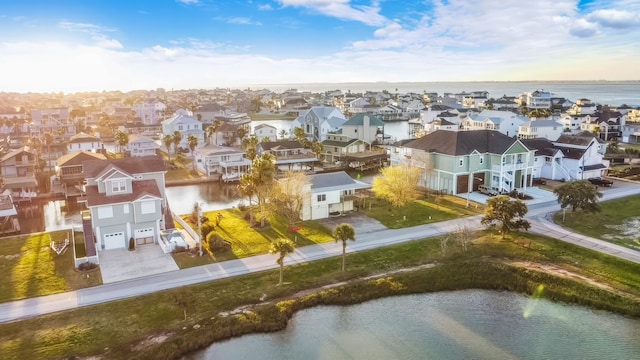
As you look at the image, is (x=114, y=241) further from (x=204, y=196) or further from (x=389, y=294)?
(x=389, y=294)

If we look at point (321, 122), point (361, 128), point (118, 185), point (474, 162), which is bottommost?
point (474, 162)

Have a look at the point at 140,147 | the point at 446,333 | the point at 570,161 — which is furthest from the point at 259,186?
the point at 140,147

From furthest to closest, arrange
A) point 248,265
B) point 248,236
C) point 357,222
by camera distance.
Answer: point 357,222
point 248,236
point 248,265

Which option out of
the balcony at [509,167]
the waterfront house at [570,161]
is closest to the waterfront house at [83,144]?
the balcony at [509,167]

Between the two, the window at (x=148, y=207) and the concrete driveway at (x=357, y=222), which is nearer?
the window at (x=148, y=207)

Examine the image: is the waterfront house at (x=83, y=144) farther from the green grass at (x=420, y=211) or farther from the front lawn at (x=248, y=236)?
the green grass at (x=420, y=211)

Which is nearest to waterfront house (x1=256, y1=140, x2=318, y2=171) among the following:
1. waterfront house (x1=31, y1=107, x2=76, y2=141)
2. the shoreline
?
the shoreline
